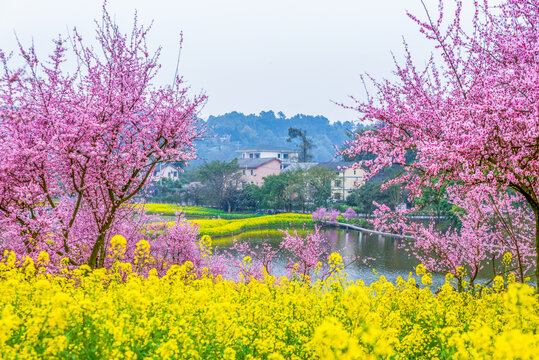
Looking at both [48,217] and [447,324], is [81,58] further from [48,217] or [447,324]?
[447,324]

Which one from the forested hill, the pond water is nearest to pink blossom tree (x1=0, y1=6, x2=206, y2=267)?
the pond water

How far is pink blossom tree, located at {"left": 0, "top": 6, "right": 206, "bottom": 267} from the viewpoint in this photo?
24.7 ft

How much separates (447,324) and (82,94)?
725 centimetres

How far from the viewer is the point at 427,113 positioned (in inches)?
261

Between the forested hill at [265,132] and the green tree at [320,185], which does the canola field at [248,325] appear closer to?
the green tree at [320,185]

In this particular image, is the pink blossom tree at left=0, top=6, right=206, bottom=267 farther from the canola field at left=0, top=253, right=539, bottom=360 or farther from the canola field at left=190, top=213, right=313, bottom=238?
the canola field at left=190, top=213, right=313, bottom=238

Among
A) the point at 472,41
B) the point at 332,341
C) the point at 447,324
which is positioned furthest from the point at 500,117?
the point at 332,341

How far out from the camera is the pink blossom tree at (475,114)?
4.98 meters

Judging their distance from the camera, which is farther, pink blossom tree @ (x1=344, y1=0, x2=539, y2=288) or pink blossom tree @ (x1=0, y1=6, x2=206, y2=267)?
pink blossom tree @ (x1=0, y1=6, x2=206, y2=267)

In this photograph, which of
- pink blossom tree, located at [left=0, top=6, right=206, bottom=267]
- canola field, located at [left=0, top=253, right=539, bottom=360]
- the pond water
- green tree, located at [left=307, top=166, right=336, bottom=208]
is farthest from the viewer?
green tree, located at [left=307, top=166, right=336, bottom=208]

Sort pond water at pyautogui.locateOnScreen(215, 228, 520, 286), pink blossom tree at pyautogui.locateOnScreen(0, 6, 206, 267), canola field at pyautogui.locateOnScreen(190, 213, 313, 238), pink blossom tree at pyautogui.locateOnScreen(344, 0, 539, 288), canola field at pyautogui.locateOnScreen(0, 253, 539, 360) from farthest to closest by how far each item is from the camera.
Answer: canola field at pyautogui.locateOnScreen(190, 213, 313, 238) → pond water at pyautogui.locateOnScreen(215, 228, 520, 286) → pink blossom tree at pyautogui.locateOnScreen(0, 6, 206, 267) → pink blossom tree at pyautogui.locateOnScreen(344, 0, 539, 288) → canola field at pyautogui.locateOnScreen(0, 253, 539, 360)

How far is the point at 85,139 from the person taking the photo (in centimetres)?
751

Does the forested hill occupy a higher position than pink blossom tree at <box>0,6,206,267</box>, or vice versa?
the forested hill

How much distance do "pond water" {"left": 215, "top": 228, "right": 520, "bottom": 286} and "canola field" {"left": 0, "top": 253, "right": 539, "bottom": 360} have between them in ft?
24.2
